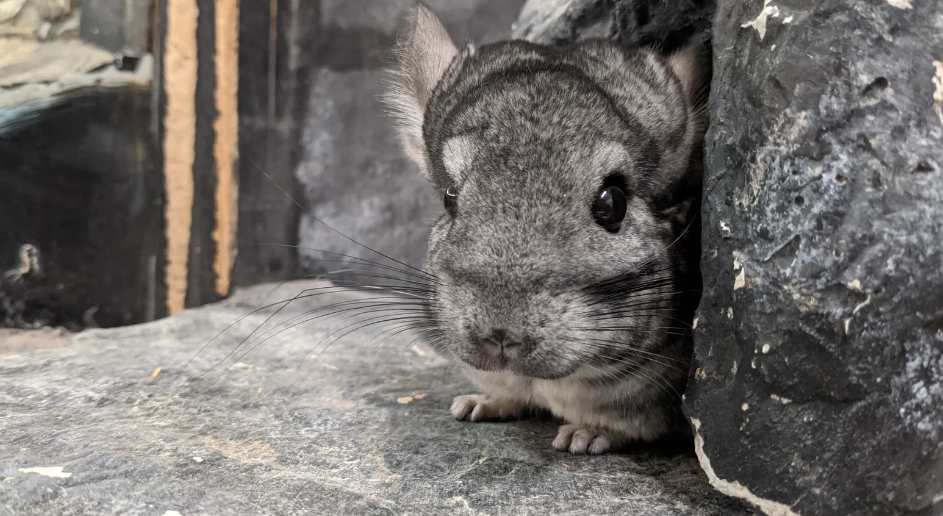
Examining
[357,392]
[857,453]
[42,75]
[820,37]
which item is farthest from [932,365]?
[42,75]

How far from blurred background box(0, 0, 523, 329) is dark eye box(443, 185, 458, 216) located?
1168 millimetres

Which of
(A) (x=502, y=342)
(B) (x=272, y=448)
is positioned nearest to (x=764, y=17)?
(A) (x=502, y=342)

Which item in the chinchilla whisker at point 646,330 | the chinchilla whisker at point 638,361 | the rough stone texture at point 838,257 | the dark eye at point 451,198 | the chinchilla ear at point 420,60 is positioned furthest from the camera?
the chinchilla ear at point 420,60

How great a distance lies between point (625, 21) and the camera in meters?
2.76

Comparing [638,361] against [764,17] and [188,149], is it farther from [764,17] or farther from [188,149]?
[188,149]

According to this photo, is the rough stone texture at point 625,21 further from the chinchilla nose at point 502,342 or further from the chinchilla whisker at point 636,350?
the chinchilla nose at point 502,342

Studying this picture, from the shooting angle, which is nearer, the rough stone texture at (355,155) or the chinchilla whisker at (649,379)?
the chinchilla whisker at (649,379)

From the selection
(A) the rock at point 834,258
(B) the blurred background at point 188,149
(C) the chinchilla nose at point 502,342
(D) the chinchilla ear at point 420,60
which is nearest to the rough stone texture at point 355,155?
(B) the blurred background at point 188,149

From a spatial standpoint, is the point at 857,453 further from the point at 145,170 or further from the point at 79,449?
the point at 145,170

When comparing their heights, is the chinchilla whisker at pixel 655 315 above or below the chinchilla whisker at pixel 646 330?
above

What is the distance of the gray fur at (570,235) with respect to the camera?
1.73 m

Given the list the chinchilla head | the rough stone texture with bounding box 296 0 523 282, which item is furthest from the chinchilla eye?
the rough stone texture with bounding box 296 0 523 282

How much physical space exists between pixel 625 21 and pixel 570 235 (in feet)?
4.47

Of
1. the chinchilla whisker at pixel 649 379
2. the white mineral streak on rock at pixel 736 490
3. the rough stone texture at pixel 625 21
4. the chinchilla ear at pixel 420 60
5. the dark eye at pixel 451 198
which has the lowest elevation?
the white mineral streak on rock at pixel 736 490
